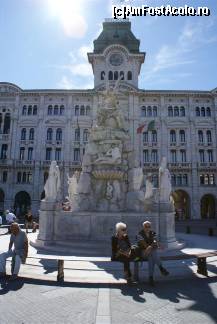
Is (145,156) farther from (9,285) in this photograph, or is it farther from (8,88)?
(9,285)

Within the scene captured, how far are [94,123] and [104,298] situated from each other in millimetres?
39416

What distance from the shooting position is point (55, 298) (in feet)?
20.7

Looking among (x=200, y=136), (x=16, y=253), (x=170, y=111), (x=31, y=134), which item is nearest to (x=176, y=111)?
(x=170, y=111)

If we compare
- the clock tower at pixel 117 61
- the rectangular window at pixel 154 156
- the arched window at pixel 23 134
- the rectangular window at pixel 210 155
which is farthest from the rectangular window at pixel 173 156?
the arched window at pixel 23 134

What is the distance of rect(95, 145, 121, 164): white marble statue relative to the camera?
14602 mm

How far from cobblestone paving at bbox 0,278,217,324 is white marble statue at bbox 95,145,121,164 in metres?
7.89

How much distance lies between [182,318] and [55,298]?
112 inches

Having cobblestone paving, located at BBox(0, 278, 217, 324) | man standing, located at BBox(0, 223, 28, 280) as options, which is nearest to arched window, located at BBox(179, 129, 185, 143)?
cobblestone paving, located at BBox(0, 278, 217, 324)

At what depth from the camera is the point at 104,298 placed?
6.31m

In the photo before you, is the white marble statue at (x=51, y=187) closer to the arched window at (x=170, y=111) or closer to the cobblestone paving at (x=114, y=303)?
the cobblestone paving at (x=114, y=303)

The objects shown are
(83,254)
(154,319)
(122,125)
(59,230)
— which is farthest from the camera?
(122,125)

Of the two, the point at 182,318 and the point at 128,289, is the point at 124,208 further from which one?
the point at 182,318

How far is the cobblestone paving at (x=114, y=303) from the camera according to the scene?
17.3 ft

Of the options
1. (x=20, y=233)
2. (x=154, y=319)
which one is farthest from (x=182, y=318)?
(x=20, y=233)
